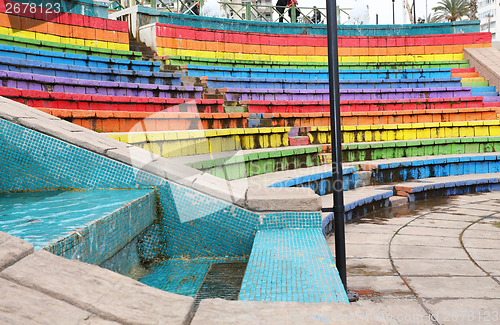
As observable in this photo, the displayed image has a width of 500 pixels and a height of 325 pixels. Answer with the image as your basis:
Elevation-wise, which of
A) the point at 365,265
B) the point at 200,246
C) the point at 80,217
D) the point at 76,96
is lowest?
the point at 365,265

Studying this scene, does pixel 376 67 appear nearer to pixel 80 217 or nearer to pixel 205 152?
pixel 205 152

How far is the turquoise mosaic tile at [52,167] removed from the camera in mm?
2963

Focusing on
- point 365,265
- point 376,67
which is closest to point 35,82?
point 365,265

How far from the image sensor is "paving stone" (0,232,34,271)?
1328mm

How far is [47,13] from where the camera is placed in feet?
26.2

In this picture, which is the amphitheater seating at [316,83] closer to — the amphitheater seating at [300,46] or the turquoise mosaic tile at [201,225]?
the amphitheater seating at [300,46]

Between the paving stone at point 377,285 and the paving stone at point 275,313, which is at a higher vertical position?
the paving stone at point 275,313

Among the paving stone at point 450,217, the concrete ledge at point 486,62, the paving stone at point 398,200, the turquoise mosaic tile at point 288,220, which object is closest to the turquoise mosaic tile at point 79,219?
the turquoise mosaic tile at point 288,220

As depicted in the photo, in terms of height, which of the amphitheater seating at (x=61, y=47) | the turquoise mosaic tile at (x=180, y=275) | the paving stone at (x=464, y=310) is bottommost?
the paving stone at (x=464, y=310)

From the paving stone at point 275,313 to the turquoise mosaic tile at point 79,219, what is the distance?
0.78 meters

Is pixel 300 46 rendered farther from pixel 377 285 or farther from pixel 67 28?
pixel 377 285

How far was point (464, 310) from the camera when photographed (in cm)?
234

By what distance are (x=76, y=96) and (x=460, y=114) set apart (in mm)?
8163

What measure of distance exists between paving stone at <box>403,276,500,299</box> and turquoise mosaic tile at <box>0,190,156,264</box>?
2.03m
